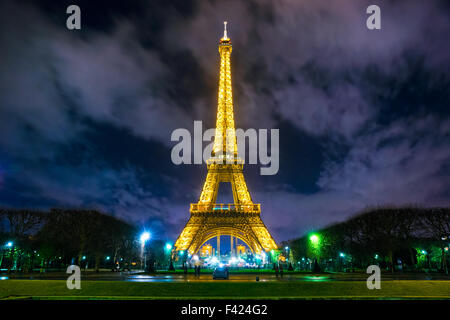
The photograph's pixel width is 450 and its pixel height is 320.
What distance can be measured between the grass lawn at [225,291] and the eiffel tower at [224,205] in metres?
29.8

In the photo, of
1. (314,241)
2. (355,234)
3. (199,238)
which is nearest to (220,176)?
(199,238)

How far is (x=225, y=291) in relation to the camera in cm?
1670

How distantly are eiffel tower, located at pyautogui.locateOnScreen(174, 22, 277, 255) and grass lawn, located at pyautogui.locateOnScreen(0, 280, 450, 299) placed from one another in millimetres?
29791

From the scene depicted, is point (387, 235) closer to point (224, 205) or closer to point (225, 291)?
point (224, 205)

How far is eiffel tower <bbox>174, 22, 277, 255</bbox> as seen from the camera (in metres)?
51.3

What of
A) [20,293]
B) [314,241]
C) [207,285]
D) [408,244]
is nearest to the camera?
[20,293]

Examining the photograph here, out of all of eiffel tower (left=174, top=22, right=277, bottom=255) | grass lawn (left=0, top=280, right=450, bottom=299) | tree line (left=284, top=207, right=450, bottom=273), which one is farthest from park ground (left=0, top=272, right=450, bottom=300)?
eiffel tower (left=174, top=22, right=277, bottom=255)

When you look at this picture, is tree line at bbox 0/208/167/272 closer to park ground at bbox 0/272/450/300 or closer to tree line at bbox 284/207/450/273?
park ground at bbox 0/272/450/300

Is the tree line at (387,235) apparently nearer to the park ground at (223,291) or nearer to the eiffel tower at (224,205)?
the eiffel tower at (224,205)

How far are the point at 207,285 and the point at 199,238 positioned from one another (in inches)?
1377

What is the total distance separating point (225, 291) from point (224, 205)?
40854 millimetres

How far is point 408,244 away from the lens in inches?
1847
